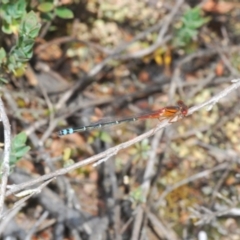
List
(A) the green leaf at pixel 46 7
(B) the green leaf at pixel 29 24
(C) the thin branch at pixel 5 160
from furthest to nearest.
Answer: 1. (A) the green leaf at pixel 46 7
2. (B) the green leaf at pixel 29 24
3. (C) the thin branch at pixel 5 160

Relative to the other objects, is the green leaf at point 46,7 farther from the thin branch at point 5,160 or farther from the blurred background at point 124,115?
the thin branch at point 5,160

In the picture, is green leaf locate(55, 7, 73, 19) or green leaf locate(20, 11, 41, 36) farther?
green leaf locate(55, 7, 73, 19)

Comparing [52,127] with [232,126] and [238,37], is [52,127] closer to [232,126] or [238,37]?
[232,126]

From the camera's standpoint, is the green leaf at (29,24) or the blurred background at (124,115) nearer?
the green leaf at (29,24)

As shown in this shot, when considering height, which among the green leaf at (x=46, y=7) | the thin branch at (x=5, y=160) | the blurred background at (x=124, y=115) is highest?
the green leaf at (x=46, y=7)

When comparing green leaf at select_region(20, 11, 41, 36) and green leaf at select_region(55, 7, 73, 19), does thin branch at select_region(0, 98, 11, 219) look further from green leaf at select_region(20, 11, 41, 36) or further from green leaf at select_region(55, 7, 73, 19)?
green leaf at select_region(55, 7, 73, 19)

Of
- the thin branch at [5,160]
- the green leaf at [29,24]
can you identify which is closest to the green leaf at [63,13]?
the green leaf at [29,24]

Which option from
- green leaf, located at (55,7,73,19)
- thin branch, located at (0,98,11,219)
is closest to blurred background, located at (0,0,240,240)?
green leaf, located at (55,7,73,19)

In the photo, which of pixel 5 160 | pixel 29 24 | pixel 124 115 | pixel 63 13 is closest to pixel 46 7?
pixel 63 13

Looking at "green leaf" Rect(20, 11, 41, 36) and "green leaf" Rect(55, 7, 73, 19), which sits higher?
"green leaf" Rect(20, 11, 41, 36)
